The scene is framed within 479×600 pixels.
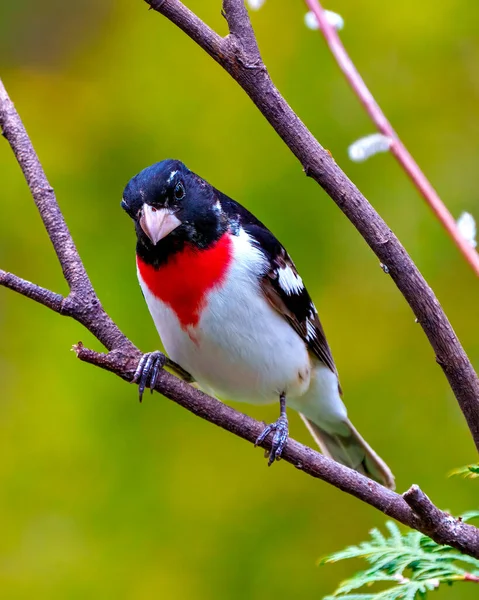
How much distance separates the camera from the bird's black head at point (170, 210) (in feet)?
7.18

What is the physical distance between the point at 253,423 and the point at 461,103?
7.07 ft

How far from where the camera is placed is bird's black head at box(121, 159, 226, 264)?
2189mm

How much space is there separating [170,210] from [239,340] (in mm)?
409

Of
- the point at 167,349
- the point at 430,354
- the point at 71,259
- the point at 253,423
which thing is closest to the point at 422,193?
the point at 253,423

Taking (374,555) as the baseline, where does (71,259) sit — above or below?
above

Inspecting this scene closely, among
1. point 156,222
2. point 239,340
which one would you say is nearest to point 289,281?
point 239,340

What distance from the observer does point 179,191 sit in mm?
2281

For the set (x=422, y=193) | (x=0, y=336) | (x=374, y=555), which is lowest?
(x=374, y=555)

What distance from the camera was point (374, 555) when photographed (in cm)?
179

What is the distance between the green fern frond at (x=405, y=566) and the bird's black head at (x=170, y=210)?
0.90 meters

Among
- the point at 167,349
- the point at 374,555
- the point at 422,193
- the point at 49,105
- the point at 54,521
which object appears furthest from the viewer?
the point at 49,105

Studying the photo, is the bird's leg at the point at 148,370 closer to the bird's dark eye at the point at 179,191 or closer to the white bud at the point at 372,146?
the bird's dark eye at the point at 179,191

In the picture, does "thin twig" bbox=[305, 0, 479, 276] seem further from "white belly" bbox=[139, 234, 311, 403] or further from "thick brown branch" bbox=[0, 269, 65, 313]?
"white belly" bbox=[139, 234, 311, 403]

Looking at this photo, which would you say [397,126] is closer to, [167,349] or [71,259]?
[167,349]
